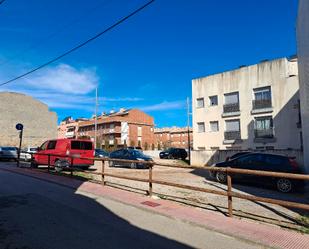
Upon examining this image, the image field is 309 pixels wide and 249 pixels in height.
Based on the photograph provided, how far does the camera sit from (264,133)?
3072cm

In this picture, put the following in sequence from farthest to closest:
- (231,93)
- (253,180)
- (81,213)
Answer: (231,93) < (253,180) < (81,213)

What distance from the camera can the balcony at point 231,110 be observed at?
Answer: 109ft

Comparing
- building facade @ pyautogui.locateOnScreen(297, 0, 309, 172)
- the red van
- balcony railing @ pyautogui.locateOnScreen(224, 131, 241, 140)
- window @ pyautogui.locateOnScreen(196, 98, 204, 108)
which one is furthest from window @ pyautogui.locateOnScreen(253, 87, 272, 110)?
the red van

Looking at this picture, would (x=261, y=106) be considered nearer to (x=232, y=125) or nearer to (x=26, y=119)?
(x=232, y=125)

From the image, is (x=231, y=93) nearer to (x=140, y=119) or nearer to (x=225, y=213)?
(x=225, y=213)

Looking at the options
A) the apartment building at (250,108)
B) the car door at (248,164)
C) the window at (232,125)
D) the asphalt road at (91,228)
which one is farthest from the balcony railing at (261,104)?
the asphalt road at (91,228)

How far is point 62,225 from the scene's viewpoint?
6094 mm

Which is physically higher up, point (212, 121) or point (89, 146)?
point (212, 121)

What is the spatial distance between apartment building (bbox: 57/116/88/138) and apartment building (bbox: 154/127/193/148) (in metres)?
25.3

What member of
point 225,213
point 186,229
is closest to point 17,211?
point 186,229

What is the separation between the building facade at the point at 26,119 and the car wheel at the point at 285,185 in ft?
159

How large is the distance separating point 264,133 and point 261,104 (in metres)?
2.95

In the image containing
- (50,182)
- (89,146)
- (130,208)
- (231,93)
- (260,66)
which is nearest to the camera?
(130,208)

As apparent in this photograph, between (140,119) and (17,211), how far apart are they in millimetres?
75803
